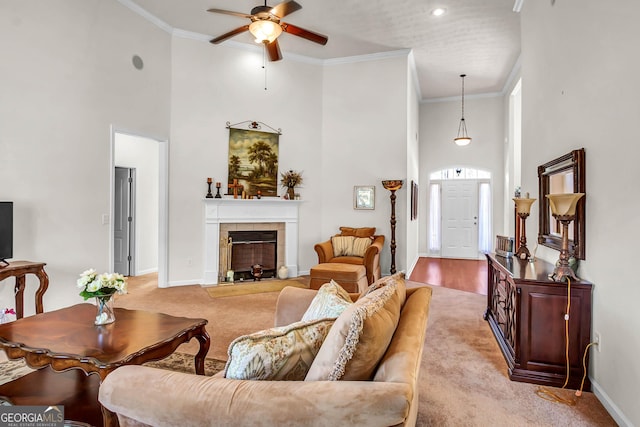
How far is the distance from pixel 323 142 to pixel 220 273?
291 cm

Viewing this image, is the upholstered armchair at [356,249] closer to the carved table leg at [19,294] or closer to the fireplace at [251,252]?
the fireplace at [251,252]

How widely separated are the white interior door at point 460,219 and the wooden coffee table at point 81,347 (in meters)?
7.79

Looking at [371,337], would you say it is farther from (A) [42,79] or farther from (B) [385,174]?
(B) [385,174]

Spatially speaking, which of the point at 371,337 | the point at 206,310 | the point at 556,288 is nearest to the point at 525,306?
the point at 556,288

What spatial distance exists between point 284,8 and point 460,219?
7.08 metres

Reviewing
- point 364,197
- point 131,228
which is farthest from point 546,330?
point 131,228

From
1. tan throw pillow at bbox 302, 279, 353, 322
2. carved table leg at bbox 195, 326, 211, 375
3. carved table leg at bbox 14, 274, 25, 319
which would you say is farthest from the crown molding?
tan throw pillow at bbox 302, 279, 353, 322

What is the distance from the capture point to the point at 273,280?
6.02 m

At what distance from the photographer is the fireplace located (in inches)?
236

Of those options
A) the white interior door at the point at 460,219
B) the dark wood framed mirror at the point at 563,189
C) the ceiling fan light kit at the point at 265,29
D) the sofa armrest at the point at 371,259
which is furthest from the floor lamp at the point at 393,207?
the white interior door at the point at 460,219

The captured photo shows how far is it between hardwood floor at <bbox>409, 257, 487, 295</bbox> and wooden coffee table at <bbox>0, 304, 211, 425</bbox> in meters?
4.48

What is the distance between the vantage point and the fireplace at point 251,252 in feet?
19.7

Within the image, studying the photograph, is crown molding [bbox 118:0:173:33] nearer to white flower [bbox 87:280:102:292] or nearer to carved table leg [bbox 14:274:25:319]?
carved table leg [bbox 14:274:25:319]

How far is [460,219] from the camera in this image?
29.5ft
